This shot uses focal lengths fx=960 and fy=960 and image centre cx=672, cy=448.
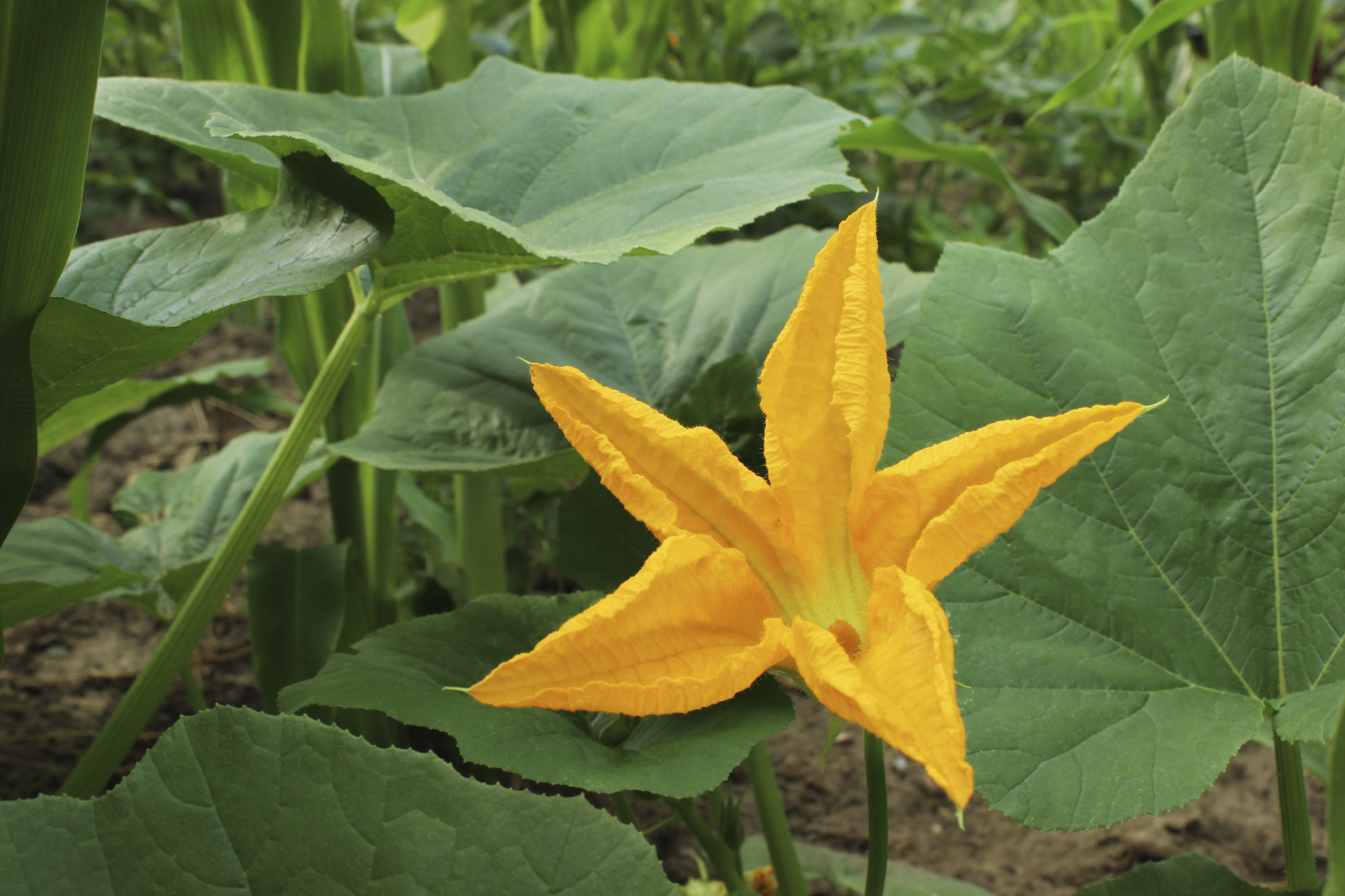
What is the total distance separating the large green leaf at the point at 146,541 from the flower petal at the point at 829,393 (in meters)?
0.69

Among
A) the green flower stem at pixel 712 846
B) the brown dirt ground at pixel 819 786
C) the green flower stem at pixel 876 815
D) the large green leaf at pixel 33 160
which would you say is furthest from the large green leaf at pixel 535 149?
the brown dirt ground at pixel 819 786

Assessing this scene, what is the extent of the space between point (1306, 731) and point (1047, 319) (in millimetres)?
353

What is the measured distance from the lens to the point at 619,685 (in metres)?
0.44

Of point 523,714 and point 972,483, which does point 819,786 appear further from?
point 972,483

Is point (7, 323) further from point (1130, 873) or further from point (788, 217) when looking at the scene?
point (788, 217)

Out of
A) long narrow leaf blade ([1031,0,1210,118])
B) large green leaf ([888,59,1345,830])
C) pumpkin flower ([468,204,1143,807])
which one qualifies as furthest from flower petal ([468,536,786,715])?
long narrow leaf blade ([1031,0,1210,118])

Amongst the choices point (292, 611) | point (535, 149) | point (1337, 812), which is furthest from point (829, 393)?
point (292, 611)

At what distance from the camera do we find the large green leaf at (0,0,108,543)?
0.58 meters

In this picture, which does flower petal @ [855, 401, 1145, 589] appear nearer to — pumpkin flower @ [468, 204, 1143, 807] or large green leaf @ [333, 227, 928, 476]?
pumpkin flower @ [468, 204, 1143, 807]

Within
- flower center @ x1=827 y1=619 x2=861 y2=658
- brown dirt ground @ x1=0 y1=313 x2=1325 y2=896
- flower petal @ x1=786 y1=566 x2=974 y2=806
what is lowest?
brown dirt ground @ x1=0 y1=313 x2=1325 y2=896

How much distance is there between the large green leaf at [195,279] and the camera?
68 cm

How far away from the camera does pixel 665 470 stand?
21.4 inches

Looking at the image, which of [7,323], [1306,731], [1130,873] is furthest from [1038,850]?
[7,323]

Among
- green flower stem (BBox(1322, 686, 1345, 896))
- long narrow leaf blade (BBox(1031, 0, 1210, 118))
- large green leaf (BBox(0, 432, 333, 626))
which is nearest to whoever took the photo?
green flower stem (BBox(1322, 686, 1345, 896))
